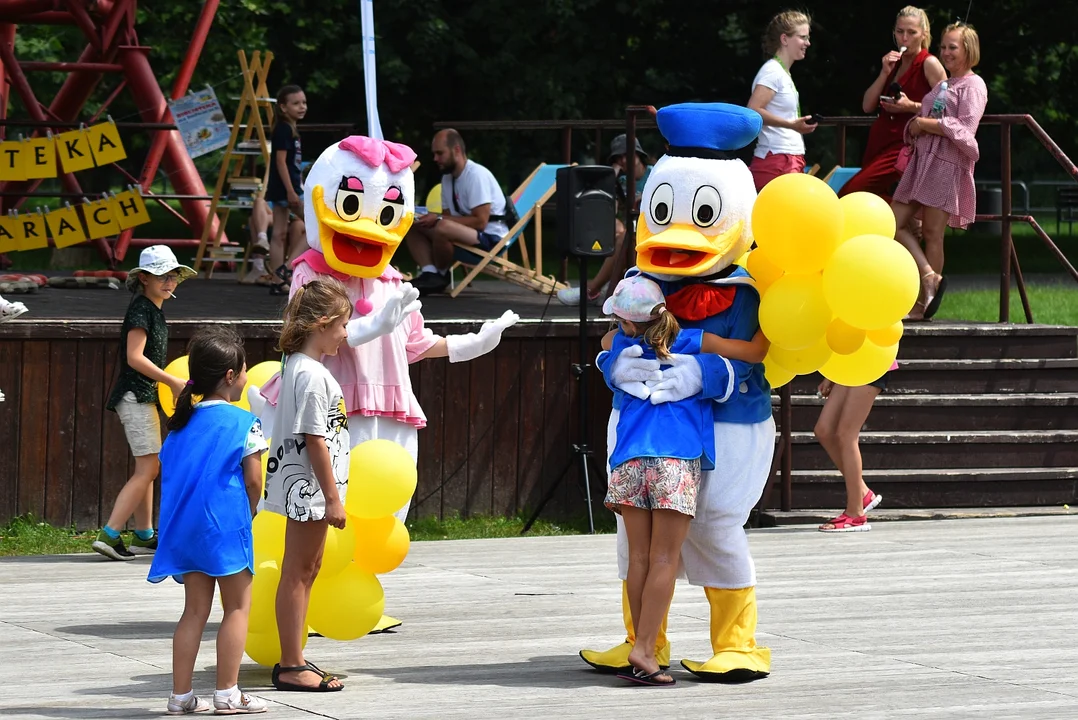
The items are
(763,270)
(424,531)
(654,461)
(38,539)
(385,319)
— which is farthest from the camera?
(424,531)

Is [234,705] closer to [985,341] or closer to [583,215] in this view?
[583,215]

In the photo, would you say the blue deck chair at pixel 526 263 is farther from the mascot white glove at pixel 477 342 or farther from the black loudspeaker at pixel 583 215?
the mascot white glove at pixel 477 342

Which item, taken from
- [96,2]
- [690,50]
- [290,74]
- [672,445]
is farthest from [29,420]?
[690,50]

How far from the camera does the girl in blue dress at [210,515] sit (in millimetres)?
5137

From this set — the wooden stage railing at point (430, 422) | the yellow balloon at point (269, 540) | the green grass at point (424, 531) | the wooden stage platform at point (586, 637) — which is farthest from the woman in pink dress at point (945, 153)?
the yellow balloon at point (269, 540)

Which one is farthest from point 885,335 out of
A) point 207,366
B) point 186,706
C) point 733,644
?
point 186,706

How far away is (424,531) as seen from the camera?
9.88 metres

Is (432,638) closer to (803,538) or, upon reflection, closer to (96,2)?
(803,538)

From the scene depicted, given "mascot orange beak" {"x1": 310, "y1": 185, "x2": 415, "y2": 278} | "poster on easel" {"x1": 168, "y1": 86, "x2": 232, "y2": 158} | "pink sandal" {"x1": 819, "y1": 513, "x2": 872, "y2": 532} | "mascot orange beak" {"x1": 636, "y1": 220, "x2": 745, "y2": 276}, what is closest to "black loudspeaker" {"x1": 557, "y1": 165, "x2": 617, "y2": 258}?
"pink sandal" {"x1": 819, "y1": 513, "x2": 872, "y2": 532}

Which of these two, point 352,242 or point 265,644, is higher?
point 352,242

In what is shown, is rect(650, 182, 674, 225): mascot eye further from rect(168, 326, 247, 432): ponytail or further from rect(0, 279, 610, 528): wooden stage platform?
rect(0, 279, 610, 528): wooden stage platform

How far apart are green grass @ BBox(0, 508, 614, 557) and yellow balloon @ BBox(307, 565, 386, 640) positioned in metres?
3.42

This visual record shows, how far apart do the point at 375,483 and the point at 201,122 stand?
8.47 metres

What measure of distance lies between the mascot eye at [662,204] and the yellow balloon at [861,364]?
83cm
